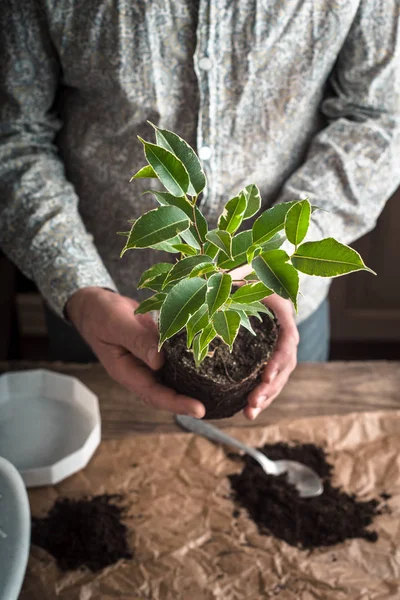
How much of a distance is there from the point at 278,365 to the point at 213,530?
9.0 inches

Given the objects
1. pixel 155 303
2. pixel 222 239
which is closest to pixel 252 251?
pixel 222 239

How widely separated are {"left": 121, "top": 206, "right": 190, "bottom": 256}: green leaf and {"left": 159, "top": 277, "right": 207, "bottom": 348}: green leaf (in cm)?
4

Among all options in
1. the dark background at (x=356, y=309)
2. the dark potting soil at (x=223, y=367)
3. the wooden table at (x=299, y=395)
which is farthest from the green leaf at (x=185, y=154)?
the dark background at (x=356, y=309)

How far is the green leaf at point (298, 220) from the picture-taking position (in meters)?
0.55

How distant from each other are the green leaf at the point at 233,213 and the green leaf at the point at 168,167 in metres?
0.05

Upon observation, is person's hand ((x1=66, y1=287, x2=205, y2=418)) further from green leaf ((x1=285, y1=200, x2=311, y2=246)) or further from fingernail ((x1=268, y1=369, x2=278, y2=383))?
green leaf ((x1=285, y1=200, x2=311, y2=246))

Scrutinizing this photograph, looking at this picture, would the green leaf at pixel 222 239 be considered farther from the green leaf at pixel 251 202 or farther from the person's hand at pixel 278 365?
the person's hand at pixel 278 365

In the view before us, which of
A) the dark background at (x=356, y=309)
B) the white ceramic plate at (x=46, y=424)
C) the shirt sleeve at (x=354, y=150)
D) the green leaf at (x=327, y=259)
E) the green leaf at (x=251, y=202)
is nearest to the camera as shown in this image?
the green leaf at (x=327, y=259)

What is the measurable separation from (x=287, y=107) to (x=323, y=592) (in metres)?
0.66

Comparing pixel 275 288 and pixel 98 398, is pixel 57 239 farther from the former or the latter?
pixel 275 288

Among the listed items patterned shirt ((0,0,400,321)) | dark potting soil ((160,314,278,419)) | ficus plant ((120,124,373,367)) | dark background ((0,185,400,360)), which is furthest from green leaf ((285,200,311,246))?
dark background ((0,185,400,360))

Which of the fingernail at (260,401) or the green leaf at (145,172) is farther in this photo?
the fingernail at (260,401)

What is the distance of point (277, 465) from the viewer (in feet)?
3.04

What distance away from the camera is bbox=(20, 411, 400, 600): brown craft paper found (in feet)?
2.52
